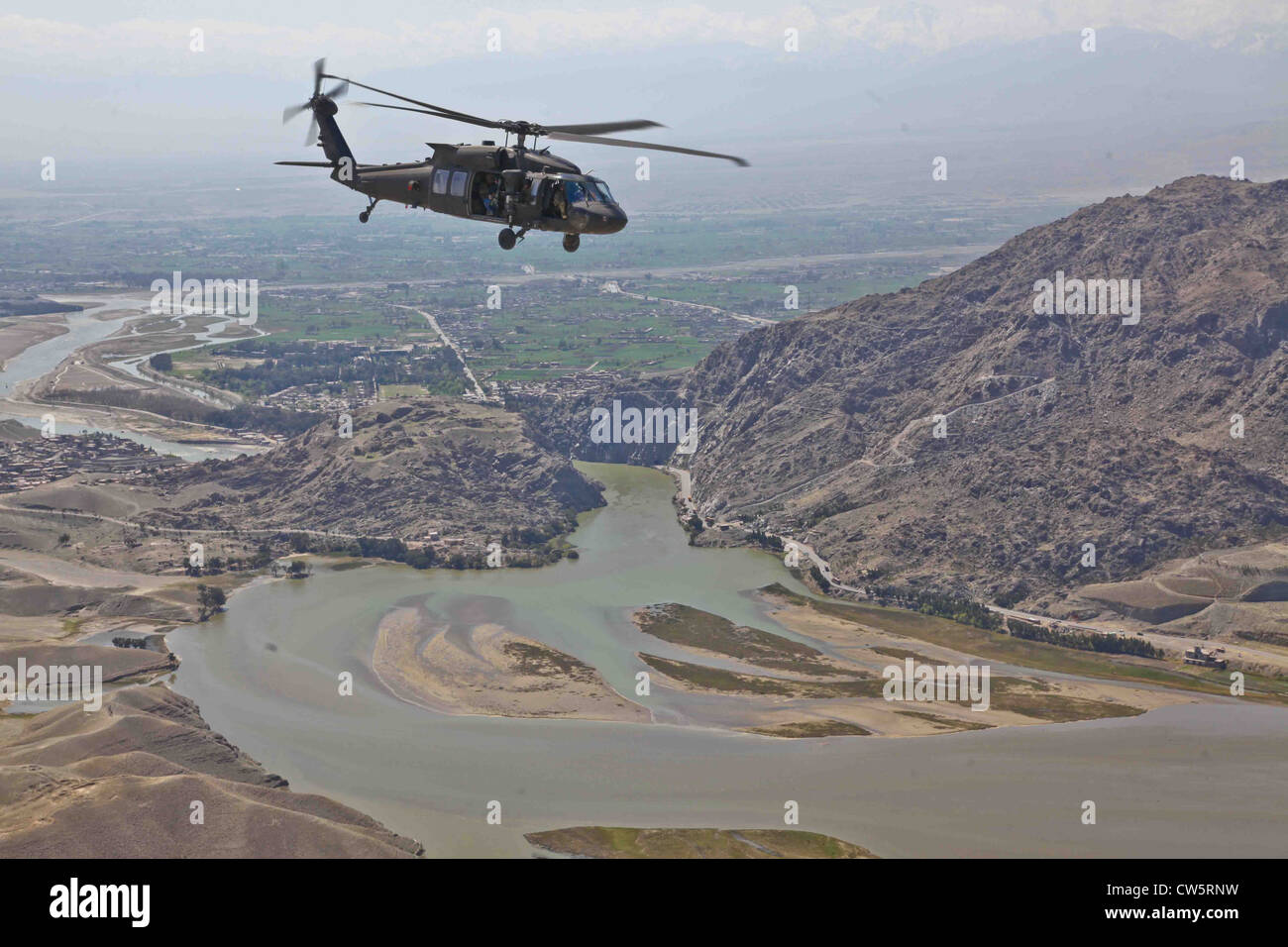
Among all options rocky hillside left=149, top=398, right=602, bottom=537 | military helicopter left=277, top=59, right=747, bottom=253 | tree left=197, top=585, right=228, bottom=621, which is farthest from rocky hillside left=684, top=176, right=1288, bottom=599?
military helicopter left=277, top=59, right=747, bottom=253

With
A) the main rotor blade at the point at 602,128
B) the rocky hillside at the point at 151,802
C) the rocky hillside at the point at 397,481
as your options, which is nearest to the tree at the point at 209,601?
the rocky hillside at the point at 397,481

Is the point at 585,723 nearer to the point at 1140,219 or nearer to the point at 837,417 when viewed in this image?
the point at 837,417

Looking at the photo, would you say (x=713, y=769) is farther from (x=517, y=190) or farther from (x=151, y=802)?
Answer: (x=517, y=190)

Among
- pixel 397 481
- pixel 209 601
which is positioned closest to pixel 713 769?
pixel 209 601

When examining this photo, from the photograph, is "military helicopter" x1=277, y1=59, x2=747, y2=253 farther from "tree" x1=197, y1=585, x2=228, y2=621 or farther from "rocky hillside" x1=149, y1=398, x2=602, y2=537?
"rocky hillside" x1=149, y1=398, x2=602, y2=537

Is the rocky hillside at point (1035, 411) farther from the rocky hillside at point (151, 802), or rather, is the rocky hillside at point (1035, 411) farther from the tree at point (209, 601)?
the rocky hillside at point (151, 802)
